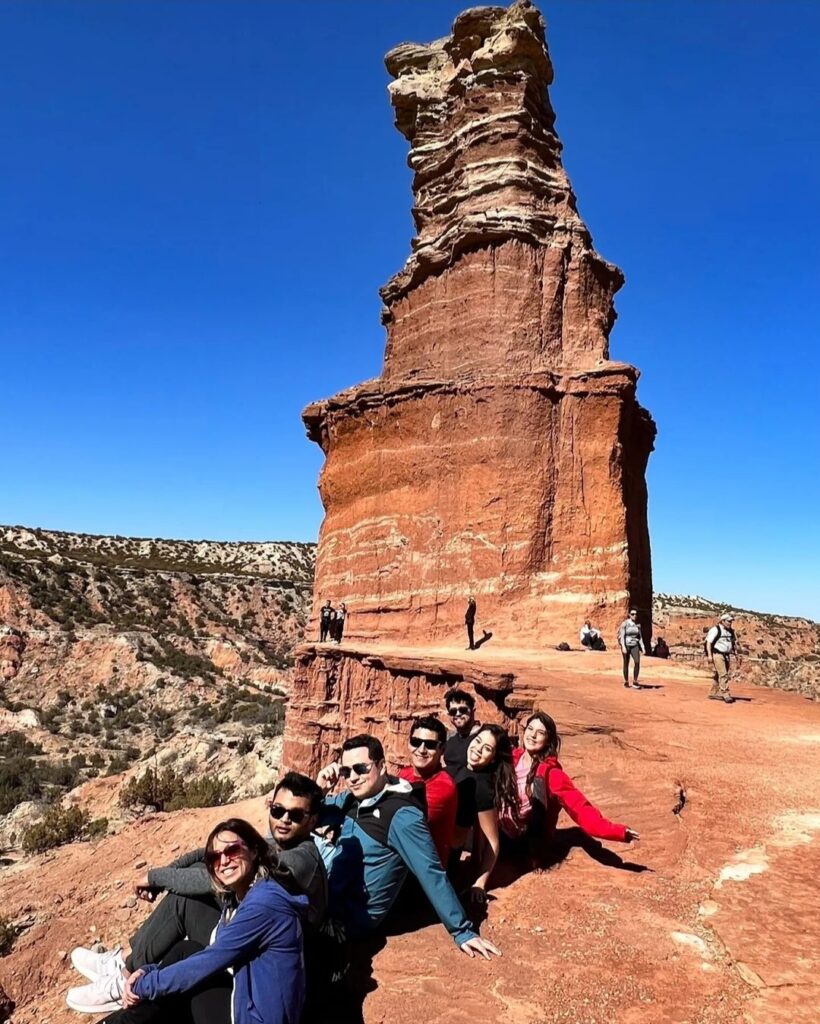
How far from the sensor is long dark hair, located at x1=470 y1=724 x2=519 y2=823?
528 centimetres

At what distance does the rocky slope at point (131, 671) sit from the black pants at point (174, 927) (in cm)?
1951

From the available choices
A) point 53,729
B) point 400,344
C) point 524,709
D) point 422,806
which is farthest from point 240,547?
Result: point 422,806

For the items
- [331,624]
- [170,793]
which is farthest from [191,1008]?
[170,793]

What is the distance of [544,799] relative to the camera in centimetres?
567

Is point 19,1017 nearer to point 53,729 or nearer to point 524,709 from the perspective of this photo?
point 524,709

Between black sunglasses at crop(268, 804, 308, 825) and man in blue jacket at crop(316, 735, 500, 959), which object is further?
man in blue jacket at crop(316, 735, 500, 959)

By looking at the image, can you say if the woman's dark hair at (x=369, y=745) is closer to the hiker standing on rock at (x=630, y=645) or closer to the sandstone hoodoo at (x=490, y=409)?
the hiker standing on rock at (x=630, y=645)

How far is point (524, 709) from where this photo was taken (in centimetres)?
1122

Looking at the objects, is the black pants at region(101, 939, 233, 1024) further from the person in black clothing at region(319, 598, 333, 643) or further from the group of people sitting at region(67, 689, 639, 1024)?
the person in black clothing at region(319, 598, 333, 643)

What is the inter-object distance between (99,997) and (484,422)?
18599 mm

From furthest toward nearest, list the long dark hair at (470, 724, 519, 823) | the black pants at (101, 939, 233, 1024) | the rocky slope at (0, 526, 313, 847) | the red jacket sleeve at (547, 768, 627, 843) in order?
the rocky slope at (0, 526, 313, 847) < the red jacket sleeve at (547, 768, 627, 843) < the long dark hair at (470, 724, 519, 823) < the black pants at (101, 939, 233, 1024)

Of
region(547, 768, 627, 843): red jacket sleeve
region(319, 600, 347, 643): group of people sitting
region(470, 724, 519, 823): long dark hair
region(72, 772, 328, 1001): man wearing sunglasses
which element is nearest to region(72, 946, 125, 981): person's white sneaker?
region(72, 772, 328, 1001): man wearing sunglasses

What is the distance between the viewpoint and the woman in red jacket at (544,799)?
545 cm

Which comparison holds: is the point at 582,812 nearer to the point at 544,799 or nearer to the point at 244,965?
the point at 544,799
